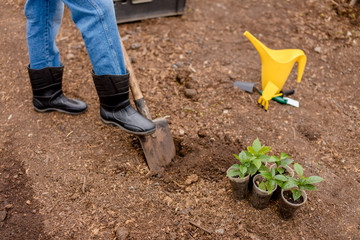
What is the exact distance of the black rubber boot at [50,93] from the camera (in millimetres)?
2123

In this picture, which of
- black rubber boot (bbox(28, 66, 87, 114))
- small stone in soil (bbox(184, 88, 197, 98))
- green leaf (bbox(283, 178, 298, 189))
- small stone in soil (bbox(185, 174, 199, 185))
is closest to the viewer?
green leaf (bbox(283, 178, 298, 189))

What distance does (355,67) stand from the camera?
2953 mm

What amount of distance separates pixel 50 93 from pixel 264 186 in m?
1.59

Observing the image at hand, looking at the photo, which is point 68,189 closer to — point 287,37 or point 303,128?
point 303,128

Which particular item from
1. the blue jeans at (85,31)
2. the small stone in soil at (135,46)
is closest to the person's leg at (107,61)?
the blue jeans at (85,31)

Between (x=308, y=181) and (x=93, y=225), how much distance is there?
3.92 feet

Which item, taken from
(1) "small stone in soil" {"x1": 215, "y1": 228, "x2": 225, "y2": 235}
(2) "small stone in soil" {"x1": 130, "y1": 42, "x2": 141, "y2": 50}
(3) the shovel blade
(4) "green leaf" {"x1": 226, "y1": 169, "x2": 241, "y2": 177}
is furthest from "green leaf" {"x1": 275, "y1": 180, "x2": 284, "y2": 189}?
(2) "small stone in soil" {"x1": 130, "y1": 42, "x2": 141, "y2": 50}

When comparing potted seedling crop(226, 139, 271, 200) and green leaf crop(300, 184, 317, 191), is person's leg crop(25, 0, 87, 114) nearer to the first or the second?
potted seedling crop(226, 139, 271, 200)

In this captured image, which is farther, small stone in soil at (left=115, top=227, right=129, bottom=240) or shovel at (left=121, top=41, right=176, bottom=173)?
shovel at (left=121, top=41, right=176, bottom=173)

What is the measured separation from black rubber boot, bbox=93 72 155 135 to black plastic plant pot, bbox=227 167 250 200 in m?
0.60

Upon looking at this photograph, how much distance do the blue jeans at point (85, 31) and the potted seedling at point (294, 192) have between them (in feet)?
3.72

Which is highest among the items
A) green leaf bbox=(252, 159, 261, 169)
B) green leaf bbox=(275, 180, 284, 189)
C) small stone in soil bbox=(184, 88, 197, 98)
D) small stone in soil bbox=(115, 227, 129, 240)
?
green leaf bbox=(252, 159, 261, 169)

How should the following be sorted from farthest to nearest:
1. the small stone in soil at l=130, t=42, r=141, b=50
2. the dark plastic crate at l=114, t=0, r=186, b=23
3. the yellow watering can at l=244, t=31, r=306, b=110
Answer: the dark plastic crate at l=114, t=0, r=186, b=23
the small stone in soil at l=130, t=42, r=141, b=50
the yellow watering can at l=244, t=31, r=306, b=110

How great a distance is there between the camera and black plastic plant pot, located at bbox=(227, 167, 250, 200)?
67.4 inches
